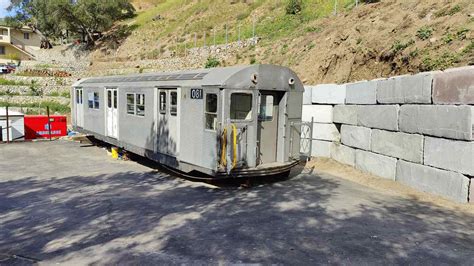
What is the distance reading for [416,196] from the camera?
8273mm

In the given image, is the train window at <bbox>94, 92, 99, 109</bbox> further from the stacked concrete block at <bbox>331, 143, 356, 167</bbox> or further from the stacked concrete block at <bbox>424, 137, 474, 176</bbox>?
the stacked concrete block at <bbox>424, 137, 474, 176</bbox>

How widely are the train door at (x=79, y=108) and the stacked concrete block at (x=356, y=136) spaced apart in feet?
38.3

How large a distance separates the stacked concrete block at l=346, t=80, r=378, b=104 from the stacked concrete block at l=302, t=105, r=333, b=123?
0.85 m

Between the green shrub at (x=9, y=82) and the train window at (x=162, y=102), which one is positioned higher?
the green shrub at (x=9, y=82)

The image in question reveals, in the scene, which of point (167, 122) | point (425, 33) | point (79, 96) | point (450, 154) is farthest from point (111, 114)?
point (425, 33)

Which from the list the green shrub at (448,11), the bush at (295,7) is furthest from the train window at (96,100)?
the bush at (295,7)

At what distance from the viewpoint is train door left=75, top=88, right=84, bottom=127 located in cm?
1666

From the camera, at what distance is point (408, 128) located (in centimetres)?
883

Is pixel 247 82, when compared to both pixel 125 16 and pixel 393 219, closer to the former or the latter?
pixel 393 219

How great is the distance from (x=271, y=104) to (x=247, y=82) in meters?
1.21

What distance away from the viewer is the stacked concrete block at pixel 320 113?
470 inches

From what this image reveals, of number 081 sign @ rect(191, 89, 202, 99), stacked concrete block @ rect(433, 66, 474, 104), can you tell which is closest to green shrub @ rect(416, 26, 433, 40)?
stacked concrete block @ rect(433, 66, 474, 104)

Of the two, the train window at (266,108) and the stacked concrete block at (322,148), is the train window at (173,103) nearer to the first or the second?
the train window at (266,108)

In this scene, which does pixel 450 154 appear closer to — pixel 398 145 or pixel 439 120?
pixel 439 120
